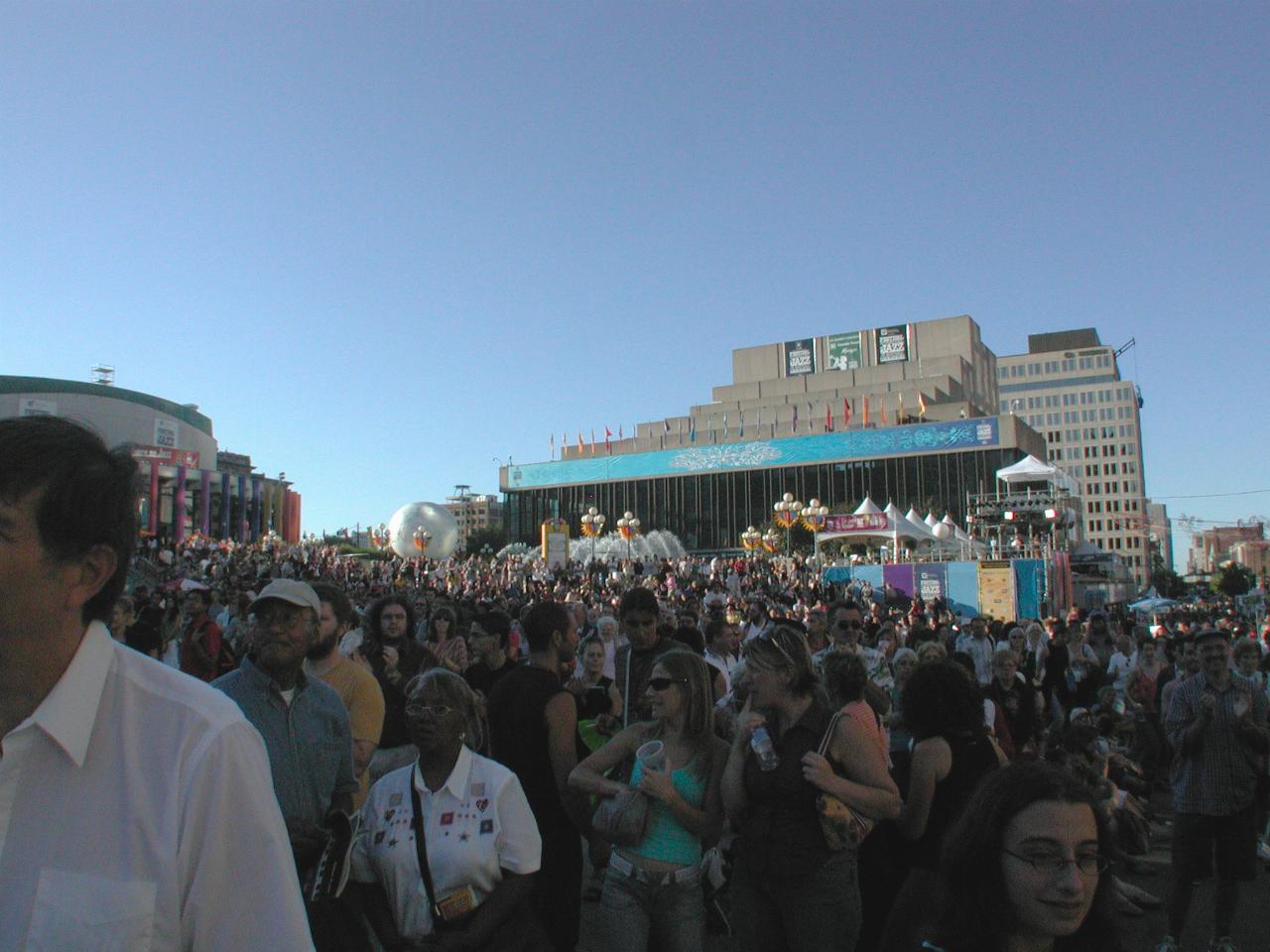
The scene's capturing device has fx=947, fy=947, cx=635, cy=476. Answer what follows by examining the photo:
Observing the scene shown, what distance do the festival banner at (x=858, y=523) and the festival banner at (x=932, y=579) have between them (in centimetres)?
860

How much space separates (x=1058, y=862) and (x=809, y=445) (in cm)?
6960

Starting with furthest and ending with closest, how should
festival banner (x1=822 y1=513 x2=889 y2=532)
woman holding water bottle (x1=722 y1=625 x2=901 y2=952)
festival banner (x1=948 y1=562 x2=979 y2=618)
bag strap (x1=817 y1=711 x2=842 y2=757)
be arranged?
festival banner (x1=822 y1=513 x2=889 y2=532), festival banner (x1=948 y1=562 x2=979 y2=618), bag strap (x1=817 y1=711 x2=842 y2=757), woman holding water bottle (x1=722 y1=625 x2=901 y2=952)

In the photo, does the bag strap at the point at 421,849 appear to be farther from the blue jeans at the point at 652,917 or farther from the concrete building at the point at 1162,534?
the concrete building at the point at 1162,534

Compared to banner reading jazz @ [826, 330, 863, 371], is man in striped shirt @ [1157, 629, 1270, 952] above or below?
below

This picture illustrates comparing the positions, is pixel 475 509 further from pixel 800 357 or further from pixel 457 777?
pixel 457 777

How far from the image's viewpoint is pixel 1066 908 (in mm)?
1876

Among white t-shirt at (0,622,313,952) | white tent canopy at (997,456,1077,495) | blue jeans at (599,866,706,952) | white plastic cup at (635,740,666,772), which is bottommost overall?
blue jeans at (599,866,706,952)

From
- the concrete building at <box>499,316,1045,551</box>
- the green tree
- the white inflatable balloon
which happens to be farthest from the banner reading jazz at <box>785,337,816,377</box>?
the white inflatable balloon

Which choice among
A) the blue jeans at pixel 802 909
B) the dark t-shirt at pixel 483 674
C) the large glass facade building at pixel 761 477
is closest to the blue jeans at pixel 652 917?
the blue jeans at pixel 802 909

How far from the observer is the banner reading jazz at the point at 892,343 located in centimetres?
8338

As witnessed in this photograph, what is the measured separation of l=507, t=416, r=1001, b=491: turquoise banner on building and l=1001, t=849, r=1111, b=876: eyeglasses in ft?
215

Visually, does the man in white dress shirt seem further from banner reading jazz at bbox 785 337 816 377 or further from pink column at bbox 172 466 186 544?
banner reading jazz at bbox 785 337 816 377

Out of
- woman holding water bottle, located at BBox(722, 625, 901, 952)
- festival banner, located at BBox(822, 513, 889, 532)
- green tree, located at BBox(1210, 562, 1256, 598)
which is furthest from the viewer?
green tree, located at BBox(1210, 562, 1256, 598)

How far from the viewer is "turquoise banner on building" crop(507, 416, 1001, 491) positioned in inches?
2566
